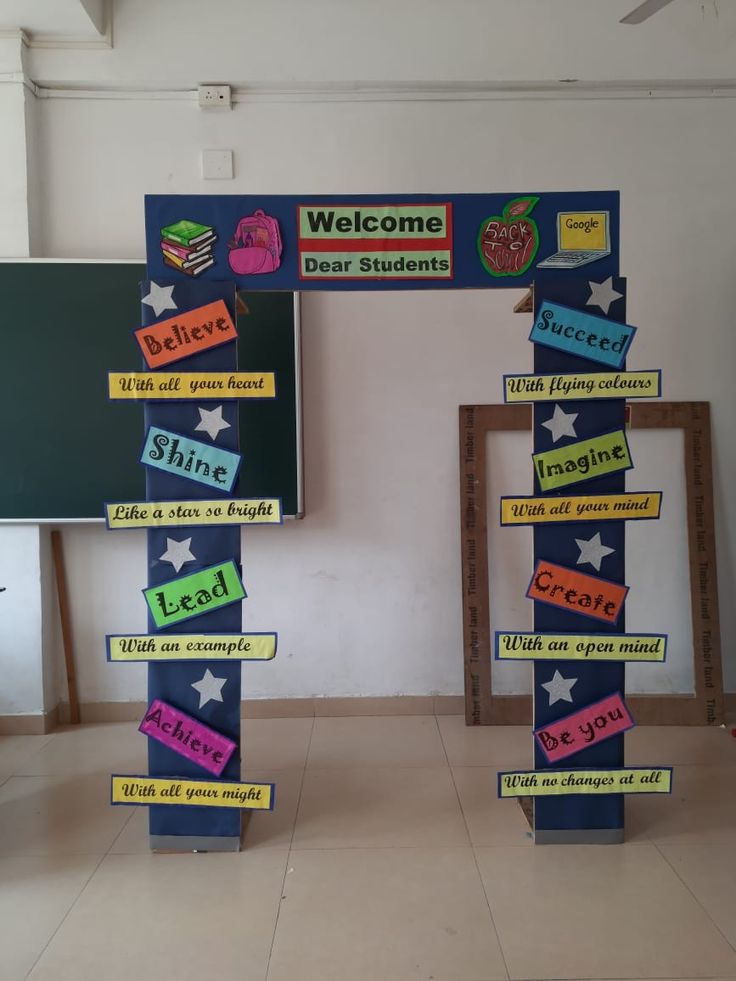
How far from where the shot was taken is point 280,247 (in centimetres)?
270

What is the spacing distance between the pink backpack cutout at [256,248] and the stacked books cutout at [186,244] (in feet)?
0.26

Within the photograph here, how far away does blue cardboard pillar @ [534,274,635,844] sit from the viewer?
8.95ft

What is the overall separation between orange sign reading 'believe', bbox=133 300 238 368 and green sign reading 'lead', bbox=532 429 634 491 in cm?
119

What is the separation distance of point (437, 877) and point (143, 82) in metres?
3.70

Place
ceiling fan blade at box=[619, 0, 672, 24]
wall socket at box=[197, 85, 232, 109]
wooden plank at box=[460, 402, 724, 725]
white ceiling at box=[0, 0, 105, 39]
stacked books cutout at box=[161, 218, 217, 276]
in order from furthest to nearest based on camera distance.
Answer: wooden plank at box=[460, 402, 724, 725] → wall socket at box=[197, 85, 232, 109] → white ceiling at box=[0, 0, 105, 39] → stacked books cutout at box=[161, 218, 217, 276] → ceiling fan blade at box=[619, 0, 672, 24]

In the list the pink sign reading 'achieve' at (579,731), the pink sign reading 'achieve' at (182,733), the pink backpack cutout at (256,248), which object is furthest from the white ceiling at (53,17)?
the pink sign reading 'achieve' at (579,731)

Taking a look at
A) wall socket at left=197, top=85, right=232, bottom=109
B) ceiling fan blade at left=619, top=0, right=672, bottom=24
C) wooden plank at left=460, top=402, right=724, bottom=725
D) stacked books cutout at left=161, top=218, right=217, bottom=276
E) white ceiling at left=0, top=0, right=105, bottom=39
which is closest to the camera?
ceiling fan blade at left=619, top=0, right=672, bottom=24

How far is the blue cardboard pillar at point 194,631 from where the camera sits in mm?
2715

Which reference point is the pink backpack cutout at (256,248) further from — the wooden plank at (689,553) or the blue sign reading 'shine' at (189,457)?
the wooden plank at (689,553)

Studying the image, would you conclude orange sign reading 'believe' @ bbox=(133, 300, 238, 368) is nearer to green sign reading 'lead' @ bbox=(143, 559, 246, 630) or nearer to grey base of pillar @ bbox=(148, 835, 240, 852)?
green sign reading 'lead' @ bbox=(143, 559, 246, 630)

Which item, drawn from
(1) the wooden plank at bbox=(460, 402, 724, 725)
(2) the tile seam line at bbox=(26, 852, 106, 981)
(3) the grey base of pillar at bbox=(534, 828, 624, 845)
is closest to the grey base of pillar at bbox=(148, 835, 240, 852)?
(2) the tile seam line at bbox=(26, 852, 106, 981)

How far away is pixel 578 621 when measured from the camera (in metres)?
2.76

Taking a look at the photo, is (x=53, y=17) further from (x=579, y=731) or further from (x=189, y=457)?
(x=579, y=731)

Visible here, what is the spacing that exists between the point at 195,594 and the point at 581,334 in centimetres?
163
